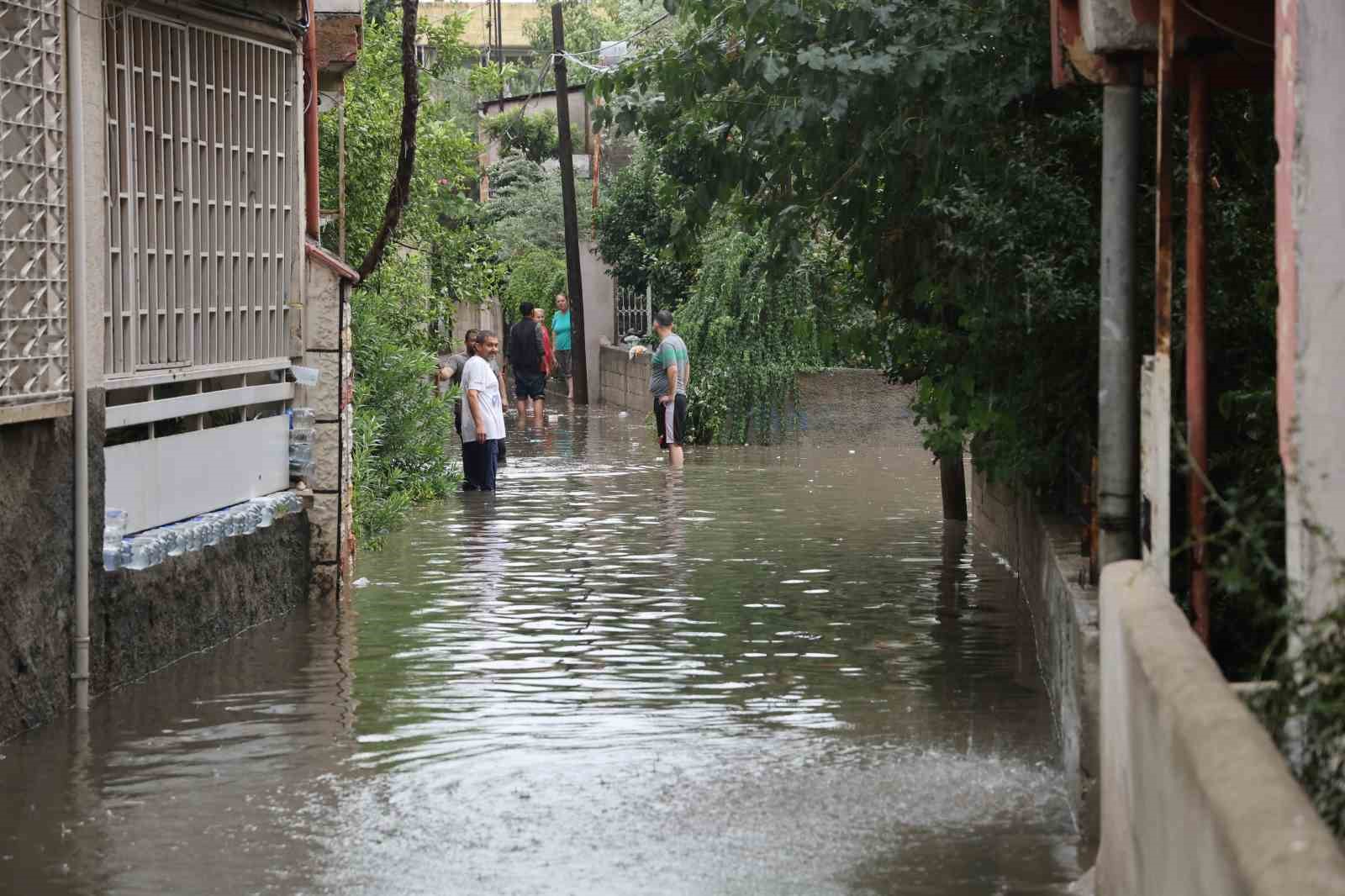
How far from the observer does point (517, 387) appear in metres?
31.2

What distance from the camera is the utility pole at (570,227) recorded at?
3600cm

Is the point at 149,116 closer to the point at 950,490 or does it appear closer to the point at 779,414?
the point at 950,490

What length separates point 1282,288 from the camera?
5352 millimetres

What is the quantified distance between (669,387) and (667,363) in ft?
1.17

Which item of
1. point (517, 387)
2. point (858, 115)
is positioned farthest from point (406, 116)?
point (517, 387)

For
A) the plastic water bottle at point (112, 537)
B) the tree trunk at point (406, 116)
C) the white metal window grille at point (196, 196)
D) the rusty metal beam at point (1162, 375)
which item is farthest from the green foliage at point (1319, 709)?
the tree trunk at point (406, 116)

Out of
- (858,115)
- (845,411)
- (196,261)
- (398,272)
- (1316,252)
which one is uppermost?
(858,115)

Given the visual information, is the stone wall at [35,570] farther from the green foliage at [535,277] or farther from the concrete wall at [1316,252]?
the green foliage at [535,277]

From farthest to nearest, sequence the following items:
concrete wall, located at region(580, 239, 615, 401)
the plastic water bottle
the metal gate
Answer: concrete wall, located at region(580, 239, 615, 401) < the metal gate < the plastic water bottle

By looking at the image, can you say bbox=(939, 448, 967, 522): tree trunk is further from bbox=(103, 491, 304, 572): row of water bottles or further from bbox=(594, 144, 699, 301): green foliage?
bbox=(594, 144, 699, 301): green foliage

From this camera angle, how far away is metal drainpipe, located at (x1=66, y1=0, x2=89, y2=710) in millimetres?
9078

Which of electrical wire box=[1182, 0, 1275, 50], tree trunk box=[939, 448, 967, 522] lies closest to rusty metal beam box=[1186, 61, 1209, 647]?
electrical wire box=[1182, 0, 1275, 50]

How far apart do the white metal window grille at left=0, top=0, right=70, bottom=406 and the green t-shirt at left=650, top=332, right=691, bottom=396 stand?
13938 mm

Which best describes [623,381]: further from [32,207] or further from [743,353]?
[32,207]
